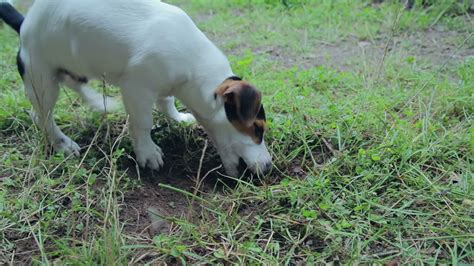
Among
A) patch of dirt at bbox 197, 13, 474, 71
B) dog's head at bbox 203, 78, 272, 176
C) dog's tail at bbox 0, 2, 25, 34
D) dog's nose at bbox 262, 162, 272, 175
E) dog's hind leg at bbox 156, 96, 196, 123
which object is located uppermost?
dog's tail at bbox 0, 2, 25, 34

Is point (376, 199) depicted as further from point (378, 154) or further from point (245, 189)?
point (245, 189)

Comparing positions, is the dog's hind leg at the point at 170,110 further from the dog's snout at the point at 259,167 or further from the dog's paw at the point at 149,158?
the dog's snout at the point at 259,167

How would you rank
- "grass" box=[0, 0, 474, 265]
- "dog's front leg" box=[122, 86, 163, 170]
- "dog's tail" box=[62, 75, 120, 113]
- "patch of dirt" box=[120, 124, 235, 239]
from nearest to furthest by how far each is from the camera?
1. "grass" box=[0, 0, 474, 265]
2. "patch of dirt" box=[120, 124, 235, 239]
3. "dog's front leg" box=[122, 86, 163, 170]
4. "dog's tail" box=[62, 75, 120, 113]

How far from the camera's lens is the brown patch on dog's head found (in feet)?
11.0

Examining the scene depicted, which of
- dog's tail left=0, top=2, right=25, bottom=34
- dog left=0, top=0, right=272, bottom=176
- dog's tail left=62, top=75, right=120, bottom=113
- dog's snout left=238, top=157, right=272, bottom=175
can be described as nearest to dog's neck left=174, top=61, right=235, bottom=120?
dog left=0, top=0, right=272, bottom=176

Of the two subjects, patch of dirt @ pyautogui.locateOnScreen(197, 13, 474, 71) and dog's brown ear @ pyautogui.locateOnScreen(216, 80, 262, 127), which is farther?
patch of dirt @ pyautogui.locateOnScreen(197, 13, 474, 71)

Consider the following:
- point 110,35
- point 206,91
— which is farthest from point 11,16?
point 206,91

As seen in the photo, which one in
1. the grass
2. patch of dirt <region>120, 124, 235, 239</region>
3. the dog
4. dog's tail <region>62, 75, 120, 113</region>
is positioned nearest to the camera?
the grass

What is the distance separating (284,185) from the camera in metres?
3.39

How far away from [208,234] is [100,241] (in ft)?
1.89

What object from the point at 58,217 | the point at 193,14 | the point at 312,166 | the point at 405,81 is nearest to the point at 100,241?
the point at 58,217

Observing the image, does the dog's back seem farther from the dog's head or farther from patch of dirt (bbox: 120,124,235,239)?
patch of dirt (bbox: 120,124,235,239)

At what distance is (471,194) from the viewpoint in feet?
10.4

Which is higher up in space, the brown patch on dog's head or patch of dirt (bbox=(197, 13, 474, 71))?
the brown patch on dog's head
